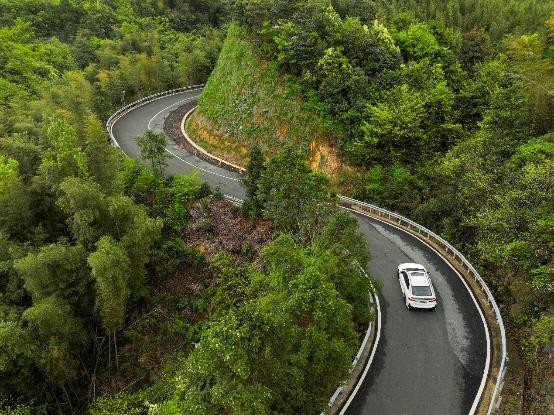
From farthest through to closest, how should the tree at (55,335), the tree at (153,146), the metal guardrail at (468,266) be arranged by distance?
the tree at (153,146) < the tree at (55,335) < the metal guardrail at (468,266)

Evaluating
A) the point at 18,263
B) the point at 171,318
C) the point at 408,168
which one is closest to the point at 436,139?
the point at 408,168

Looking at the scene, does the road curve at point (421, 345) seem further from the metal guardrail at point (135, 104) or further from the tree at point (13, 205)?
the metal guardrail at point (135, 104)

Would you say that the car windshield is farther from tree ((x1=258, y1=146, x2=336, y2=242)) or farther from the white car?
tree ((x1=258, y1=146, x2=336, y2=242))

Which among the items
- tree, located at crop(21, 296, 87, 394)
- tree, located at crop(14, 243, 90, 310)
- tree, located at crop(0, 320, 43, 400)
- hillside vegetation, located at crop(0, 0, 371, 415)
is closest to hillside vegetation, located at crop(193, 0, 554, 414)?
hillside vegetation, located at crop(0, 0, 371, 415)

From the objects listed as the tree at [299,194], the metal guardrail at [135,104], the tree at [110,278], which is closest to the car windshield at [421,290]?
the tree at [299,194]

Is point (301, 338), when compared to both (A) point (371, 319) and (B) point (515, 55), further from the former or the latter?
(B) point (515, 55)
